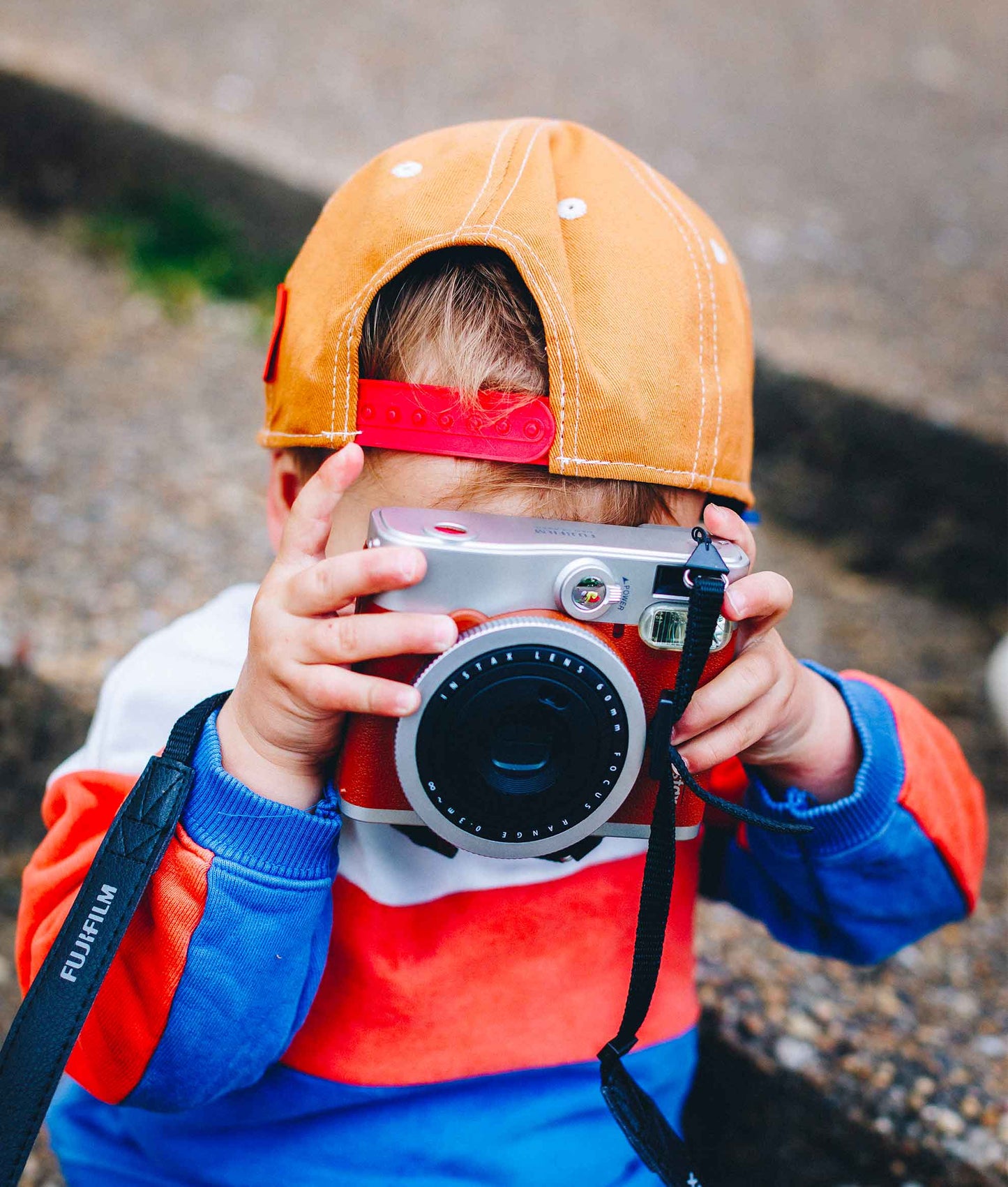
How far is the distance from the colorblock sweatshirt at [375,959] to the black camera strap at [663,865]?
0.12 meters

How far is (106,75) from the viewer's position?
2.48 meters

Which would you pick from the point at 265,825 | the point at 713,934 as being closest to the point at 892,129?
the point at 713,934

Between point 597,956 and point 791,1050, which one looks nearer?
point 597,956

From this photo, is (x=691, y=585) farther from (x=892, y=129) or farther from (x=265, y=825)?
(x=892, y=129)

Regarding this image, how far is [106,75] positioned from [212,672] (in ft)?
6.74

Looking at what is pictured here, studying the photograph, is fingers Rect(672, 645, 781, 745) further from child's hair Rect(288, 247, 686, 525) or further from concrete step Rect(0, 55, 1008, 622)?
concrete step Rect(0, 55, 1008, 622)

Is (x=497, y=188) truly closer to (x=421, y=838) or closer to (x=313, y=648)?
(x=313, y=648)

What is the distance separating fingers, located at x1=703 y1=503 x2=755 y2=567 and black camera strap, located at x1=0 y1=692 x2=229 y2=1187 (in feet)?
1.59

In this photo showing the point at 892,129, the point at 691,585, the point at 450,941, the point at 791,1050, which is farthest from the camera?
the point at 892,129

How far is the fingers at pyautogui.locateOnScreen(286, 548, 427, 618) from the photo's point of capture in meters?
0.71

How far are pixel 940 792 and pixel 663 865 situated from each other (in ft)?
1.41

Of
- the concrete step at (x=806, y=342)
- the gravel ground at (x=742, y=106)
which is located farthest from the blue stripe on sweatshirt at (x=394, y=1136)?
the gravel ground at (x=742, y=106)

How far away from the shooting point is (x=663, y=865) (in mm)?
813

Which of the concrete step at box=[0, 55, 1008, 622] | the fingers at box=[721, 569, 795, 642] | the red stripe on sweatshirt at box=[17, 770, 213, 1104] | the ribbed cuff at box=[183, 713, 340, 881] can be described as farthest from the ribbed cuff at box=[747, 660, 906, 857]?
the concrete step at box=[0, 55, 1008, 622]
